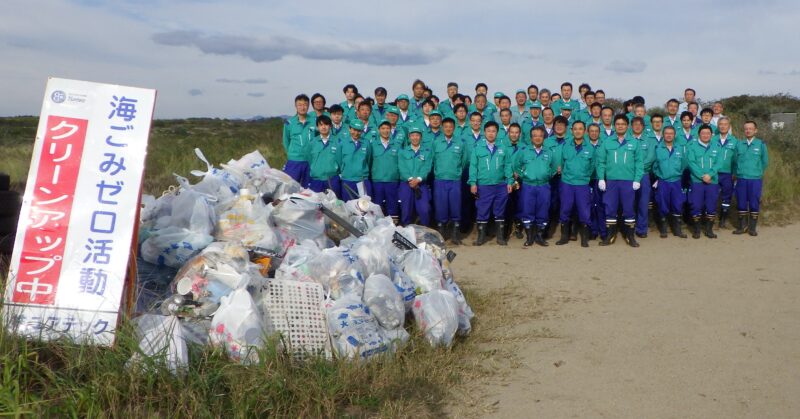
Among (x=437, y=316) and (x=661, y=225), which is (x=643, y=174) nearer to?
(x=661, y=225)

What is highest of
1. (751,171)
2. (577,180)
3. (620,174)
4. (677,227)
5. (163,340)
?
(751,171)

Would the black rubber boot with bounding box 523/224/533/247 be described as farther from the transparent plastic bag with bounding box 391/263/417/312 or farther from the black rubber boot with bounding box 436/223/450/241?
the transparent plastic bag with bounding box 391/263/417/312

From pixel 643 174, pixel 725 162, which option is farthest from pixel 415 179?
pixel 725 162

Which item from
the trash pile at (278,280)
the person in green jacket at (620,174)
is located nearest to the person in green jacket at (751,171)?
the person in green jacket at (620,174)

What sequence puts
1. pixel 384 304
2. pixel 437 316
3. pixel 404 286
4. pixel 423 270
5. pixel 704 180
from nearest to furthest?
pixel 384 304, pixel 437 316, pixel 404 286, pixel 423 270, pixel 704 180

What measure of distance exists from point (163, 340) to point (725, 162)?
927 cm

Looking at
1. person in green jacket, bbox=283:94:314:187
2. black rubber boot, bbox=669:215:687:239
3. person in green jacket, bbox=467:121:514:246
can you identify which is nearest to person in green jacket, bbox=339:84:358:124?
A: person in green jacket, bbox=283:94:314:187

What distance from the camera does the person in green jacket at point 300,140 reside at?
10.5 m

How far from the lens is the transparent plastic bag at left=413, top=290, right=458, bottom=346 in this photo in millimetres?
5082

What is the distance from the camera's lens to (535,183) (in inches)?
393

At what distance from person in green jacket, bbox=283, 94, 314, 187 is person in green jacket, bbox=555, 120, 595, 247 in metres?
3.81

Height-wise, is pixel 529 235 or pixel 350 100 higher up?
pixel 350 100

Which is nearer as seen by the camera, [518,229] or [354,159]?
[354,159]

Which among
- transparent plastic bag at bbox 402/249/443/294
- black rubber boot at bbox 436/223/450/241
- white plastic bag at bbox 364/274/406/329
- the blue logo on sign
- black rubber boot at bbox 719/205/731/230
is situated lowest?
white plastic bag at bbox 364/274/406/329
